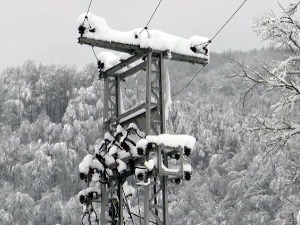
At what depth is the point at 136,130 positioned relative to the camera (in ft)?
35.7

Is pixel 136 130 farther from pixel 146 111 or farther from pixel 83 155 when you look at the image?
pixel 83 155

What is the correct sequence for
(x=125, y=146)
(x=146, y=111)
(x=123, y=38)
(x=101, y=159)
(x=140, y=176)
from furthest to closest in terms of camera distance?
(x=101, y=159) < (x=125, y=146) < (x=123, y=38) < (x=146, y=111) < (x=140, y=176)

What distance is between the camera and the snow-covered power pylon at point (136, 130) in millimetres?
9984

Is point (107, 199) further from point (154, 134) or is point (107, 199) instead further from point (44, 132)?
point (44, 132)

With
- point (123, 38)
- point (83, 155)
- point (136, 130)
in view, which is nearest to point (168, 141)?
point (136, 130)

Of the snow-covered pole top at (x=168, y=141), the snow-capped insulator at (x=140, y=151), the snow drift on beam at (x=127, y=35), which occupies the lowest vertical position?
the snow-capped insulator at (x=140, y=151)

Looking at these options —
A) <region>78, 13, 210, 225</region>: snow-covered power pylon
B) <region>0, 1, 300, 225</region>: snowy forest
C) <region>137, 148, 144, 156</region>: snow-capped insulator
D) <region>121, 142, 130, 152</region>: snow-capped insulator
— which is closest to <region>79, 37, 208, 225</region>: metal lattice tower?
<region>78, 13, 210, 225</region>: snow-covered power pylon

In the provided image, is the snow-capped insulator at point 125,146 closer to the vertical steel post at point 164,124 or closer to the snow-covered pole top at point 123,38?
the vertical steel post at point 164,124

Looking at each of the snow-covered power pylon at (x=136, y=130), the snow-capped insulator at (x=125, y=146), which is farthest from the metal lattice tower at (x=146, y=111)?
the snow-capped insulator at (x=125, y=146)

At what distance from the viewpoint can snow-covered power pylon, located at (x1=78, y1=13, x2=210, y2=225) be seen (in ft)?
32.8

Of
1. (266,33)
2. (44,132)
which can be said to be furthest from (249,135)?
(44,132)

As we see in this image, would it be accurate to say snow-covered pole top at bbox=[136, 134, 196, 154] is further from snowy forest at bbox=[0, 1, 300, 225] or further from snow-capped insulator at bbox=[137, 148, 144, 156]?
snowy forest at bbox=[0, 1, 300, 225]

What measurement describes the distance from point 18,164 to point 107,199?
4385 cm

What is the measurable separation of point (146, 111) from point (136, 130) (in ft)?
2.19
